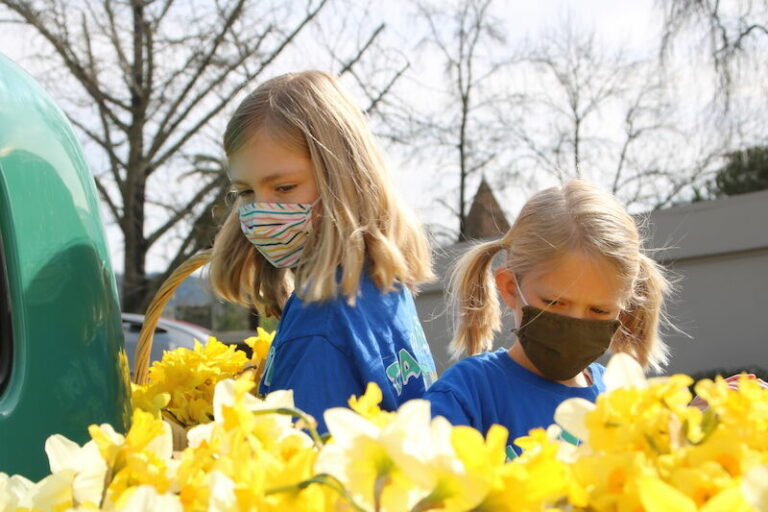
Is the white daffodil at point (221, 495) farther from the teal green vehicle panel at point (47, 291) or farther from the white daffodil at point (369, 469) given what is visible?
the teal green vehicle panel at point (47, 291)

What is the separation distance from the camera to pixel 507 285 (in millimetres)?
2510

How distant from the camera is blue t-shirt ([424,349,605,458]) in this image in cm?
211

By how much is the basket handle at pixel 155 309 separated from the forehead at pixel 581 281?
3.27 feet

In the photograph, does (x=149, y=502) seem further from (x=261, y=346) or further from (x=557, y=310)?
(x=261, y=346)

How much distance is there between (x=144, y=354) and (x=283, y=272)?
49cm

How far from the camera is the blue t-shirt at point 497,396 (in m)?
2.11

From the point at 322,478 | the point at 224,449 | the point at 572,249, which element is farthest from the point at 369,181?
the point at 322,478

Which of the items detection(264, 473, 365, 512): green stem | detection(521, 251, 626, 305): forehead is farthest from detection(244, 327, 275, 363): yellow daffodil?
detection(264, 473, 365, 512): green stem

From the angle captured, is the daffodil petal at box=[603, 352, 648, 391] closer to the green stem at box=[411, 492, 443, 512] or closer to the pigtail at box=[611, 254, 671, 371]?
the green stem at box=[411, 492, 443, 512]

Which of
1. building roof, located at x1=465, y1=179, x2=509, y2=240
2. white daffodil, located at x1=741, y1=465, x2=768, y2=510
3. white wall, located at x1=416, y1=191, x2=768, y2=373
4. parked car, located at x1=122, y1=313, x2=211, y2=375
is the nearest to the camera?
white daffodil, located at x1=741, y1=465, x2=768, y2=510

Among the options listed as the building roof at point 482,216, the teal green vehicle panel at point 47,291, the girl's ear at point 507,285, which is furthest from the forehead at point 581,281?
the building roof at point 482,216

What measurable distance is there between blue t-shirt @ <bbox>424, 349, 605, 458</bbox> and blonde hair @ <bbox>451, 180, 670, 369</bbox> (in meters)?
0.29

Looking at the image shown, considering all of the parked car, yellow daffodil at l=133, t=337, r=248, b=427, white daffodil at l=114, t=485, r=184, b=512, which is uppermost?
white daffodil at l=114, t=485, r=184, b=512

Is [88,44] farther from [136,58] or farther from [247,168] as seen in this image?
[247,168]
